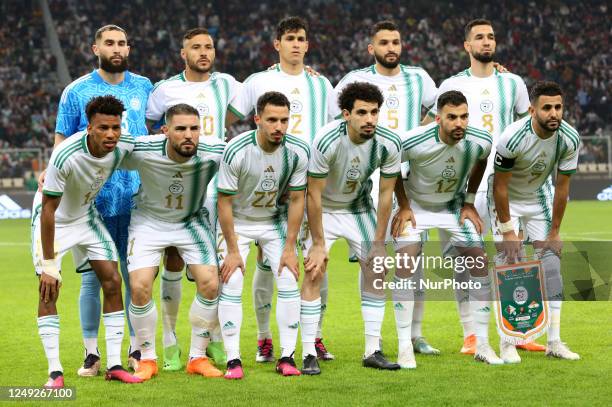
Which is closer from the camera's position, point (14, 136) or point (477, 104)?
point (477, 104)

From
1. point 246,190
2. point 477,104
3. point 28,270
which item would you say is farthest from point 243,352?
point 28,270

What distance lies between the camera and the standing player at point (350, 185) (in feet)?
22.3

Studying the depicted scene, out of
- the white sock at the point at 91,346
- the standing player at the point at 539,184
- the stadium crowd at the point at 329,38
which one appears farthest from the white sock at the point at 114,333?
the stadium crowd at the point at 329,38

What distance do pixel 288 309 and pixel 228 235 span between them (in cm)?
64

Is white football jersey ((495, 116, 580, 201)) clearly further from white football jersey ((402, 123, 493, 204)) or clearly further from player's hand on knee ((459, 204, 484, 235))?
player's hand on knee ((459, 204, 484, 235))

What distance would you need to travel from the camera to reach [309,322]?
691cm

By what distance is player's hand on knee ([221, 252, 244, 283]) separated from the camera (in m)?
6.74

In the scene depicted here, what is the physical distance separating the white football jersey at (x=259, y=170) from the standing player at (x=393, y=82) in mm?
1306

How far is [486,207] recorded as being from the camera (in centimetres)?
790

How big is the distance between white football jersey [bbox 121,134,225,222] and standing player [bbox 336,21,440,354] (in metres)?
1.55

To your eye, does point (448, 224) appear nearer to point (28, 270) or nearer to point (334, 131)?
point (334, 131)

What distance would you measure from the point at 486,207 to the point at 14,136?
2090 cm

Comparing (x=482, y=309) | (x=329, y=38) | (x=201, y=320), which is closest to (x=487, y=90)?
(x=482, y=309)

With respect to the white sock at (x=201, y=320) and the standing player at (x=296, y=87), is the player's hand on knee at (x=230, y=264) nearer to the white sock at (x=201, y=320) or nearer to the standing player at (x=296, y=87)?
the white sock at (x=201, y=320)
